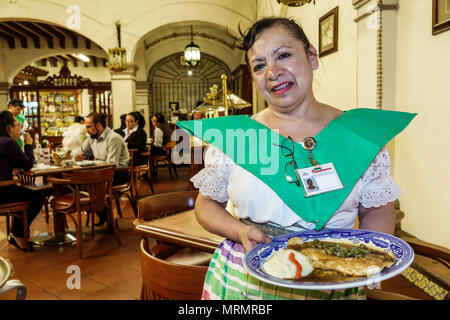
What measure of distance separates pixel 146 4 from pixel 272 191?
732 centimetres

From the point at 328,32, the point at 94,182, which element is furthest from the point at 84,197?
the point at 328,32

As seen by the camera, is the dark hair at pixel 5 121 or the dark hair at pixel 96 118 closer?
the dark hair at pixel 5 121

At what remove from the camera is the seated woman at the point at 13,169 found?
12.3 ft

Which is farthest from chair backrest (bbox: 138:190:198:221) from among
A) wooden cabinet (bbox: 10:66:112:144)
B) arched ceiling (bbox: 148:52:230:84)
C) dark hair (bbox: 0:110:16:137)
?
arched ceiling (bbox: 148:52:230:84)

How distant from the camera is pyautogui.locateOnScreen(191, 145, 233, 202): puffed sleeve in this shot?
3.49 feet

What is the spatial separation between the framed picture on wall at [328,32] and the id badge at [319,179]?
3418mm

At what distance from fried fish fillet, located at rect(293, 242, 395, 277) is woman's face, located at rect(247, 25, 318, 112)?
1.40ft

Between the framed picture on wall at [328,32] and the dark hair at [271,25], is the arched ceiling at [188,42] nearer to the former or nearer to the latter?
the framed picture on wall at [328,32]

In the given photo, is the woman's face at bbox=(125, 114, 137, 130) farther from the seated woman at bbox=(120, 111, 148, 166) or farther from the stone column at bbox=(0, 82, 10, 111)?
the stone column at bbox=(0, 82, 10, 111)

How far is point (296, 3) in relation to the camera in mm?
3836

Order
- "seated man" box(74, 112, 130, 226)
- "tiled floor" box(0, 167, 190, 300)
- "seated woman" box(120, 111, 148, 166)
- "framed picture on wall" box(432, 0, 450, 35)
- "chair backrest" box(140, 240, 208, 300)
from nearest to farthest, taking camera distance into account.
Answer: "chair backrest" box(140, 240, 208, 300) < "framed picture on wall" box(432, 0, 450, 35) < "tiled floor" box(0, 167, 190, 300) < "seated man" box(74, 112, 130, 226) < "seated woman" box(120, 111, 148, 166)

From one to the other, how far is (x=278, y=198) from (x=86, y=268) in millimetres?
2724

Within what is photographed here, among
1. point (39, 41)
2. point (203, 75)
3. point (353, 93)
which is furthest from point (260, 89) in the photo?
point (203, 75)

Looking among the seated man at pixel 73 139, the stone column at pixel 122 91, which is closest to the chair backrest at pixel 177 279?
the seated man at pixel 73 139
